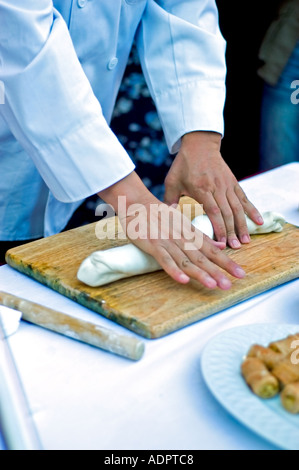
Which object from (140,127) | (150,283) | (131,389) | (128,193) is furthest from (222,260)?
(140,127)

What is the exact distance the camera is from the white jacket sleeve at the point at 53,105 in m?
1.08

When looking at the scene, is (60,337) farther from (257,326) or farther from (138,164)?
(138,164)

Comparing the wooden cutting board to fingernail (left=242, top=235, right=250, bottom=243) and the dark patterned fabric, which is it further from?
the dark patterned fabric

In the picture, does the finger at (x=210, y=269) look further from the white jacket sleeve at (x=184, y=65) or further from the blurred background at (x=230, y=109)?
the blurred background at (x=230, y=109)

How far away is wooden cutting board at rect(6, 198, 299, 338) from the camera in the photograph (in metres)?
0.95

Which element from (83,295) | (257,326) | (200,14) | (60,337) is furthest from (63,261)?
(200,14)

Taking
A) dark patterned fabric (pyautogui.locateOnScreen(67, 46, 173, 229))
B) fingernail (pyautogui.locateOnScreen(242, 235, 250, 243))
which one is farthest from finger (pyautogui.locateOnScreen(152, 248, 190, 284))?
dark patterned fabric (pyautogui.locateOnScreen(67, 46, 173, 229))

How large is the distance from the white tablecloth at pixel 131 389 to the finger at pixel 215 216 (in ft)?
0.74

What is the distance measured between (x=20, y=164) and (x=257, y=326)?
35.4 inches

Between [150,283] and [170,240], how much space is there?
95 millimetres

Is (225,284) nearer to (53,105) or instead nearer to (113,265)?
(113,265)

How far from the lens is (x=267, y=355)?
2.45ft

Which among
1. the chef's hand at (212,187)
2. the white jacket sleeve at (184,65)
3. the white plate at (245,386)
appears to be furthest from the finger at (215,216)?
the white plate at (245,386)

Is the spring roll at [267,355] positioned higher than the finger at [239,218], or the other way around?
the spring roll at [267,355]
